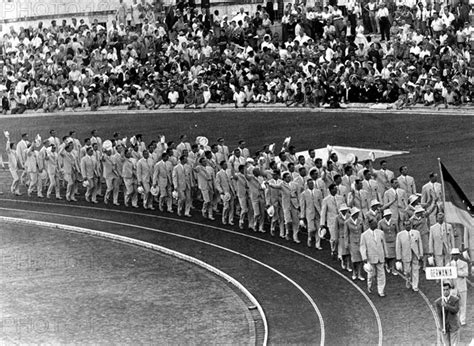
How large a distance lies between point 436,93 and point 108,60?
1322 cm

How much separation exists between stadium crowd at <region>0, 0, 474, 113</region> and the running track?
377 inches

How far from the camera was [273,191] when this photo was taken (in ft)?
63.8

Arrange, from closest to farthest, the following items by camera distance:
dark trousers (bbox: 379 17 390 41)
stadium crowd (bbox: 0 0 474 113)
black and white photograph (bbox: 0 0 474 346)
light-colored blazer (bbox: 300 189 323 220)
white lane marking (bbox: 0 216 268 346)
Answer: black and white photograph (bbox: 0 0 474 346), white lane marking (bbox: 0 216 268 346), light-colored blazer (bbox: 300 189 323 220), stadium crowd (bbox: 0 0 474 113), dark trousers (bbox: 379 17 390 41)

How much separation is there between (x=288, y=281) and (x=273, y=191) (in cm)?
310

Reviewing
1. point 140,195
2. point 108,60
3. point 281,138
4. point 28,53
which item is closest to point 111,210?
point 140,195

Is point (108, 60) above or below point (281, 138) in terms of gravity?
above

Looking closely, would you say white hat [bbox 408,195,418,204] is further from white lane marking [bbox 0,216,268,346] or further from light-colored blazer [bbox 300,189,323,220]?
white lane marking [bbox 0,216,268,346]

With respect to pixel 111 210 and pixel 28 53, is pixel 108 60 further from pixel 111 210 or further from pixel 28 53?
pixel 111 210

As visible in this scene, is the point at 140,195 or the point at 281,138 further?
the point at 281,138

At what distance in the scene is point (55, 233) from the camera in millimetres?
21172

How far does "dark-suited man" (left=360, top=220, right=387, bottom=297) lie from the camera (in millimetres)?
15625

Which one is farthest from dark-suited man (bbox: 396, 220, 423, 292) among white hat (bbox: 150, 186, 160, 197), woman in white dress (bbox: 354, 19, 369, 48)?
woman in white dress (bbox: 354, 19, 369, 48)

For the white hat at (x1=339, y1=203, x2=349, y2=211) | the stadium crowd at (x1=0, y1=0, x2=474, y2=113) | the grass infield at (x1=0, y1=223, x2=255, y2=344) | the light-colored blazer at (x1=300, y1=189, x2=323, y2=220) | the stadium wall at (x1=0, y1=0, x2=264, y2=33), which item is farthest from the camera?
the stadium wall at (x1=0, y1=0, x2=264, y2=33)

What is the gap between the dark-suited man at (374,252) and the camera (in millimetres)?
15625
